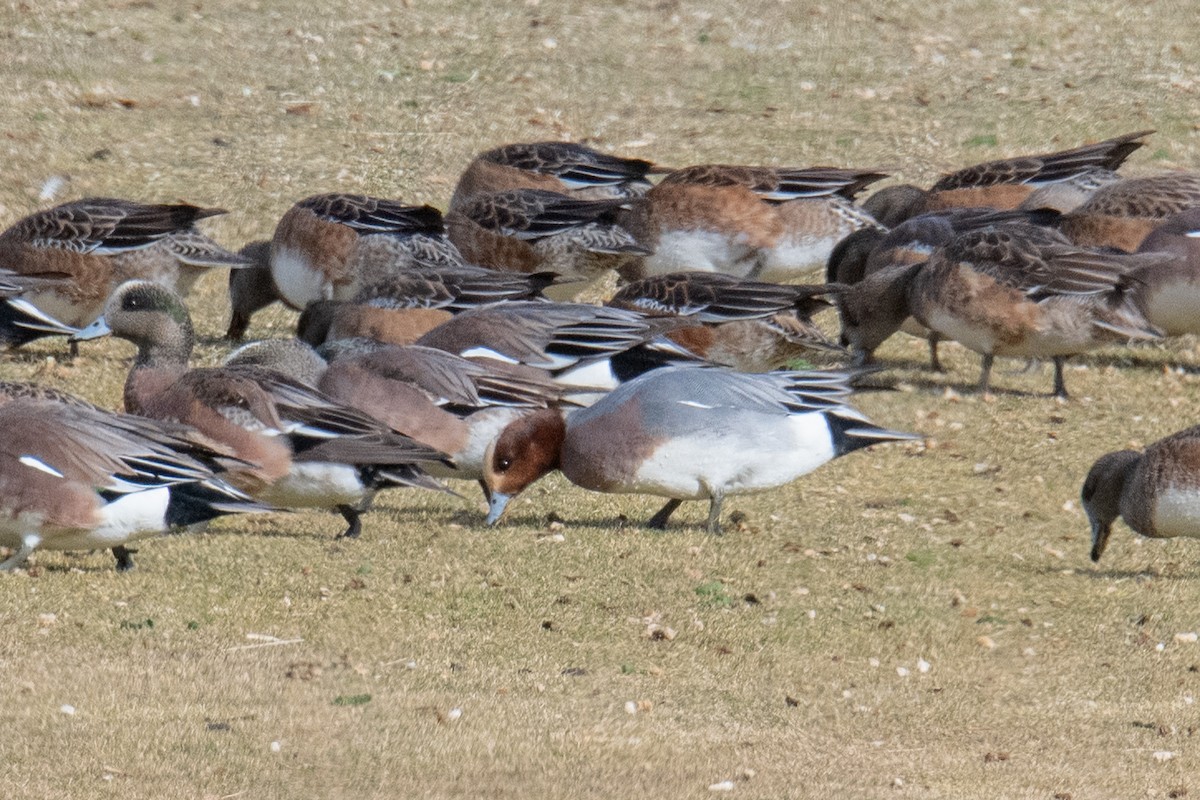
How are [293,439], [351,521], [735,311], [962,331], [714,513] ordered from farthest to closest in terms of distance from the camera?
[962,331]
[735,311]
[714,513]
[351,521]
[293,439]

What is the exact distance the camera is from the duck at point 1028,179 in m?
11.7

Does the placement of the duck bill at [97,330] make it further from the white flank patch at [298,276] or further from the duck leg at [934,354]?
the duck leg at [934,354]

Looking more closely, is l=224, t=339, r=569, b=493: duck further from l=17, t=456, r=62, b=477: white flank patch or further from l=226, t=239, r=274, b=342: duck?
l=226, t=239, r=274, b=342: duck

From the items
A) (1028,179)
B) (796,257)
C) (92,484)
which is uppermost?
(92,484)

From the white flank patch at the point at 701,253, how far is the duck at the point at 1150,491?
4304 millimetres

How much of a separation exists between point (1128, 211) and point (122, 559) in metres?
6.70

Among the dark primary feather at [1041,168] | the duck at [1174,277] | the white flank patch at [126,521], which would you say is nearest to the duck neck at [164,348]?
the white flank patch at [126,521]

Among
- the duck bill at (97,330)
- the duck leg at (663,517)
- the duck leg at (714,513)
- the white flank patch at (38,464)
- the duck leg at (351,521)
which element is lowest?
the duck leg at (663,517)

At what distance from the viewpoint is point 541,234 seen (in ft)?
35.2

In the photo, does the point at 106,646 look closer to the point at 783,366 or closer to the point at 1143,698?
the point at 1143,698

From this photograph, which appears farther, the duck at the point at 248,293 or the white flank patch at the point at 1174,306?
the duck at the point at 248,293

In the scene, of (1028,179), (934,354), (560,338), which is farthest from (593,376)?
(1028,179)

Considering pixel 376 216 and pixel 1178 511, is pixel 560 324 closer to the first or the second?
pixel 376 216

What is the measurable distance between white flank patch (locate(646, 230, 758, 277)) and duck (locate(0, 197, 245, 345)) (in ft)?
8.67
